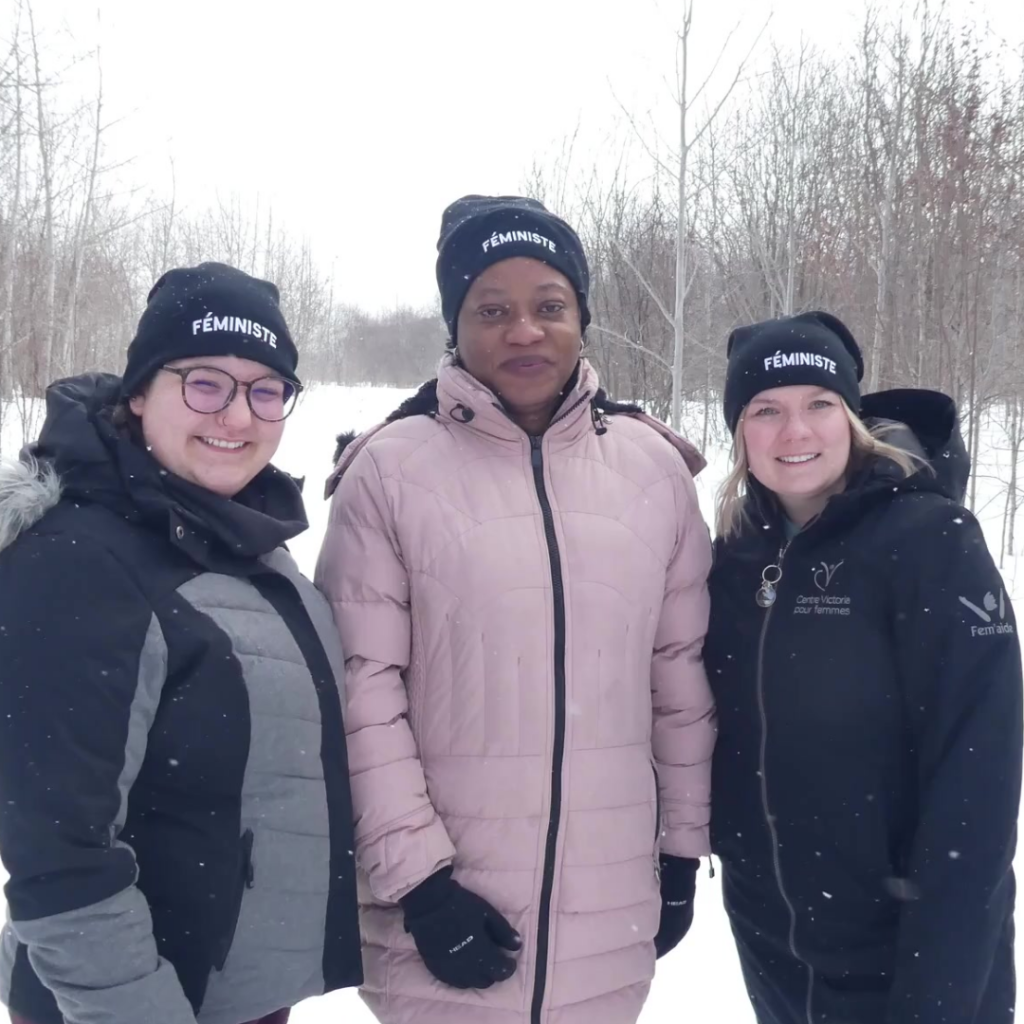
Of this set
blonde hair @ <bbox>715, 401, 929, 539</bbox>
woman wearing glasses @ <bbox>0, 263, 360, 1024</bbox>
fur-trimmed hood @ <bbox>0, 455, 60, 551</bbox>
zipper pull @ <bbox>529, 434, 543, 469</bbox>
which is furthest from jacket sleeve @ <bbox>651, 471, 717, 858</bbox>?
fur-trimmed hood @ <bbox>0, 455, 60, 551</bbox>

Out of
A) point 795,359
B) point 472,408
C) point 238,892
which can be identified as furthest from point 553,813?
point 795,359

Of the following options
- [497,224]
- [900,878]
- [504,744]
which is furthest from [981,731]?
[497,224]

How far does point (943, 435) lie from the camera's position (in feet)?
6.04

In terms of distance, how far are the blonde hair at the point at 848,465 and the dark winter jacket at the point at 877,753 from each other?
1.6 inches

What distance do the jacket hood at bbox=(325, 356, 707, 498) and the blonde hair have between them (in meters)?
0.11

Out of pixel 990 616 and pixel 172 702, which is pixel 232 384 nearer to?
pixel 172 702

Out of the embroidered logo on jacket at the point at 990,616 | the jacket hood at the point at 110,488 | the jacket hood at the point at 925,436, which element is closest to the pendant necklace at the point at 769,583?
the jacket hood at the point at 925,436

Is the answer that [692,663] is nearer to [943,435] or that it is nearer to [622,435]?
[622,435]

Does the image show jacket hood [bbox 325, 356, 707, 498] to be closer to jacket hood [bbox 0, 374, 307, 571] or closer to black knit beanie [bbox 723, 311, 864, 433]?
black knit beanie [bbox 723, 311, 864, 433]

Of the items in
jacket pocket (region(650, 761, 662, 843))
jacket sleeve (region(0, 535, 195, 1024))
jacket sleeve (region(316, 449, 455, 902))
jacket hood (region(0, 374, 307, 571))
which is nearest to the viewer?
jacket sleeve (region(0, 535, 195, 1024))

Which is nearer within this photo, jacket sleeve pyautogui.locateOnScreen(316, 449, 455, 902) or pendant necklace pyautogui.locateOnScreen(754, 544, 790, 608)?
jacket sleeve pyautogui.locateOnScreen(316, 449, 455, 902)

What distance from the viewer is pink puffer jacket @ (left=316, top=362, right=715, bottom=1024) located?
1.68 metres

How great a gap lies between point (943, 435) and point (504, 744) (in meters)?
1.13

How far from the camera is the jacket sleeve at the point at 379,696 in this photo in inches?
64.1
